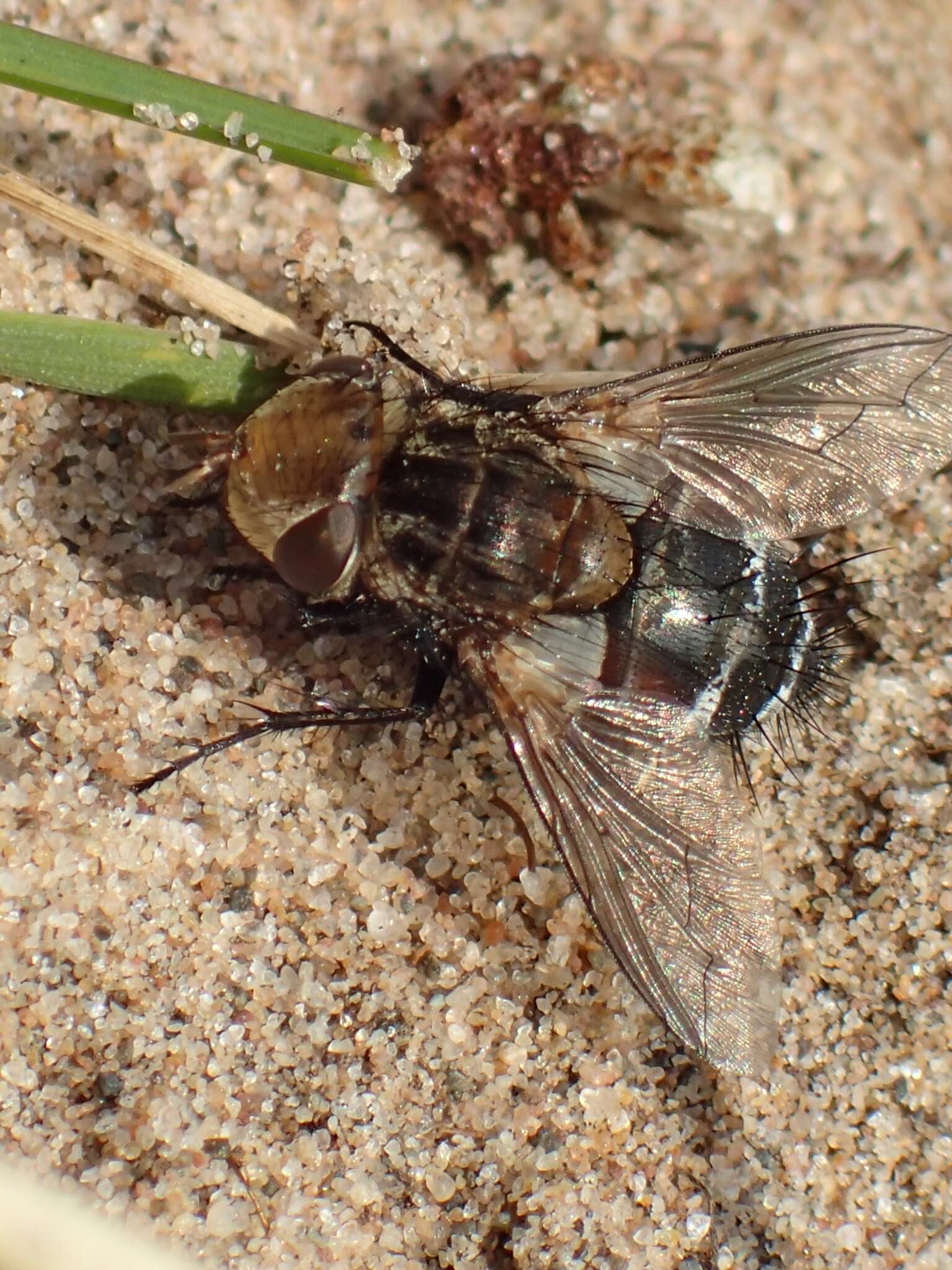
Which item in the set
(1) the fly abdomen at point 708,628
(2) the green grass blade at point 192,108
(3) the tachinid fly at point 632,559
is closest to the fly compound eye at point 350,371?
(3) the tachinid fly at point 632,559

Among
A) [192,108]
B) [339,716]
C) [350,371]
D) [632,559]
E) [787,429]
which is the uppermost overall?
[192,108]

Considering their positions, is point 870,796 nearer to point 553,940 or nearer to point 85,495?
point 553,940

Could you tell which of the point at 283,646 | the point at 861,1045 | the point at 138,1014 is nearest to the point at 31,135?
the point at 283,646

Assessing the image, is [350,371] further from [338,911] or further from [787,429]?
[338,911]

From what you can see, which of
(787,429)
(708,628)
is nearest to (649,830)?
(708,628)

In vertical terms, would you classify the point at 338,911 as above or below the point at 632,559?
below

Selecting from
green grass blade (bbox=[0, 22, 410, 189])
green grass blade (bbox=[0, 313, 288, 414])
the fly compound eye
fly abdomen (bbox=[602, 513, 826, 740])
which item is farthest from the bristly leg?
green grass blade (bbox=[0, 22, 410, 189])

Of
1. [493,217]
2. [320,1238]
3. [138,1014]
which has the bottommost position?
[320,1238]
